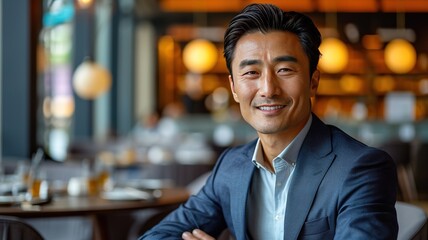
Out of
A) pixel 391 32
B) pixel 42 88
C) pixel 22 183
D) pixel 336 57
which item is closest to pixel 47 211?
pixel 22 183

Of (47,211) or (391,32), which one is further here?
(391,32)

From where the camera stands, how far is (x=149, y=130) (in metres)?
11.9

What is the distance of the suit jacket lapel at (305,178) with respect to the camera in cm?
192

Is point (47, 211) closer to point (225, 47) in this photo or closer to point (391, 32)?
point (225, 47)

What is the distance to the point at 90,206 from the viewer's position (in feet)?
11.1

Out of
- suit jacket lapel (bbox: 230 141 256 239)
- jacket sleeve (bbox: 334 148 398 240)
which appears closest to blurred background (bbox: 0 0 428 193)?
suit jacket lapel (bbox: 230 141 256 239)

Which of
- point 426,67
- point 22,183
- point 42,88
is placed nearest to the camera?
point 22,183

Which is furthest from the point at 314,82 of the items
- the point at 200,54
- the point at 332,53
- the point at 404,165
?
the point at 200,54

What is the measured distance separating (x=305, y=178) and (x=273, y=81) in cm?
26

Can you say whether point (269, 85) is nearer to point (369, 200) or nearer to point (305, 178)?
point (305, 178)

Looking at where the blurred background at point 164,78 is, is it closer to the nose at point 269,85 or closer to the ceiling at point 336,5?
the ceiling at point 336,5

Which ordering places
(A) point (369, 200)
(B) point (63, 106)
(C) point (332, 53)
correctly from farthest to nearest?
(C) point (332, 53) → (B) point (63, 106) → (A) point (369, 200)

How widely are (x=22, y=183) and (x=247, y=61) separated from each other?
238 centimetres

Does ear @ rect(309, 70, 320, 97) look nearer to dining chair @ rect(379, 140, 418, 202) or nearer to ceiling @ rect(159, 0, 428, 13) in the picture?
dining chair @ rect(379, 140, 418, 202)
